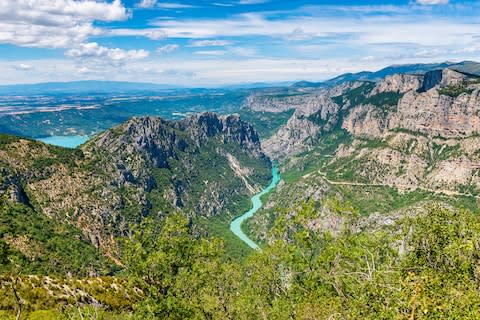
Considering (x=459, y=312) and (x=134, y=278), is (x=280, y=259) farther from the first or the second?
(x=459, y=312)

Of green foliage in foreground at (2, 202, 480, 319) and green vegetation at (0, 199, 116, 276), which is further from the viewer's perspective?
green vegetation at (0, 199, 116, 276)

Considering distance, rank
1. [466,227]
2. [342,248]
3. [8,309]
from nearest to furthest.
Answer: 1. [466,227]
2. [342,248]
3. [8,309]

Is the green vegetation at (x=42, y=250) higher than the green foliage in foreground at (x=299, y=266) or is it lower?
lower

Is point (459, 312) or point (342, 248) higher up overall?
point (459, 312)

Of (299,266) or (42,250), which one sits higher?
(299,266)

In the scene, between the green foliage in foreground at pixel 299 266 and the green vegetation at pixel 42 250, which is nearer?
the green foliage in foreground at pixel 299 266

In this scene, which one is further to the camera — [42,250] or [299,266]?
[42,250]

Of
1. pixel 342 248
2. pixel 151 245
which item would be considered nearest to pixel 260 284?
pixel 342 248

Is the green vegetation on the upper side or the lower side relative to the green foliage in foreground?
lower
